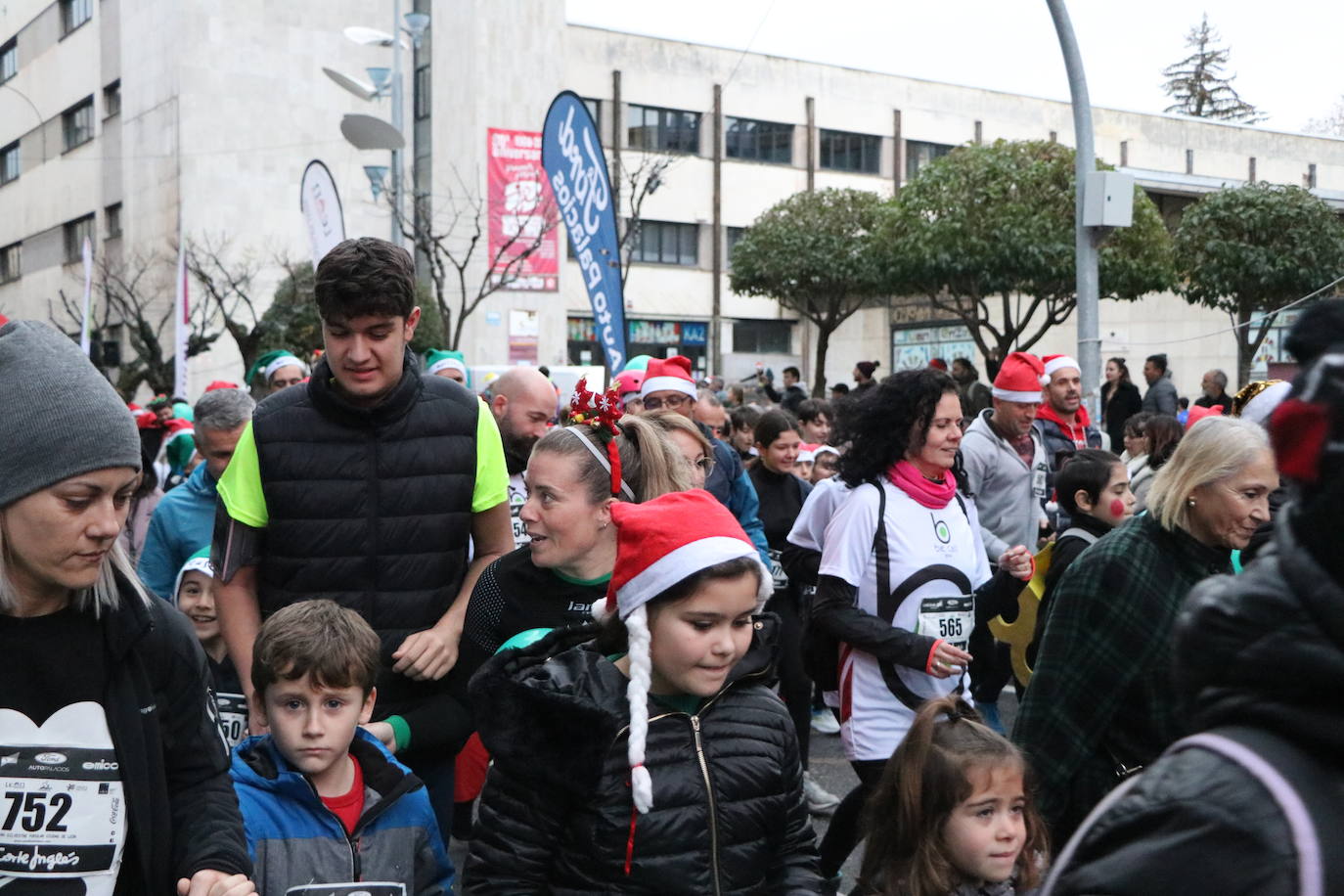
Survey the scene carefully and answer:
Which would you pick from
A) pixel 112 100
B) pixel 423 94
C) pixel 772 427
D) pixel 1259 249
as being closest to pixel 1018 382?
pixel 772 427

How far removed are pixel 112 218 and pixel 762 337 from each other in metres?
23.9

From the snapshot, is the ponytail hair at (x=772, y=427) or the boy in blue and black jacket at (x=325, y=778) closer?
the boy in blue and black jacket at (x=325, y=778)

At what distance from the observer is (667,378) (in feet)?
25.3

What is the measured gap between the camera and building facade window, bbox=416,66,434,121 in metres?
45.5

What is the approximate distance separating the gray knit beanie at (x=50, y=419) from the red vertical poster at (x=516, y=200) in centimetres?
4091

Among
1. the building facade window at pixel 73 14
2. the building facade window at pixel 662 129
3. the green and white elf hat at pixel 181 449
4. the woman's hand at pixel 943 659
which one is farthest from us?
the building facade window at pixel 73 14

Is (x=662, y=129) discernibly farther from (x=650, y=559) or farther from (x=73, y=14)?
(x=650, y=559)

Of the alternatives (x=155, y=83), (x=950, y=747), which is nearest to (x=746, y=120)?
(x=155, y=83)

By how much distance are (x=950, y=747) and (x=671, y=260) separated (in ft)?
152

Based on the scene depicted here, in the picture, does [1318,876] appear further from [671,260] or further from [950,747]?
[671,260]

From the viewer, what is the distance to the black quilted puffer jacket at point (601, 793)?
9.28ft

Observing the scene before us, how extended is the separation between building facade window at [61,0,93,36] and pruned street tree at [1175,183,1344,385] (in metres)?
41.7

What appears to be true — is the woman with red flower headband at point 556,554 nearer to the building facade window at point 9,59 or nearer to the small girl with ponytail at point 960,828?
the small girl with ponytail at point 960,828

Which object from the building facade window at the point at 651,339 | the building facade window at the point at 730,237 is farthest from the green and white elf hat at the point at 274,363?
the building facade window at the point at 730,237
